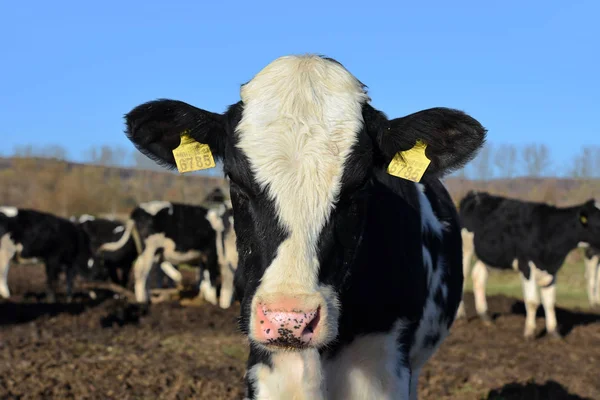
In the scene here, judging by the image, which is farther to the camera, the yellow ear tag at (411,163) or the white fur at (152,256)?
the white fur at (152,256)

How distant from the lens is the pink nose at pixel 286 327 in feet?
8.66

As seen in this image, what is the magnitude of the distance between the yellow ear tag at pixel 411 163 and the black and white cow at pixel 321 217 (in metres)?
0.05

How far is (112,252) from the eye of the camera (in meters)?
19.3

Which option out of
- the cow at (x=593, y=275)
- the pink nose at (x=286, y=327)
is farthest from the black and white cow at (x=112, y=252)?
the pink nose at (x=286, y=327)

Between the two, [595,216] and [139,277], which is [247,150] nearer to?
[595,216]

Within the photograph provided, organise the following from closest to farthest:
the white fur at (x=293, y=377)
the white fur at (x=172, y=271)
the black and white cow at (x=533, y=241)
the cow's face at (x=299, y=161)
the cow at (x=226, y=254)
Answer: the cow's face at (x=299, y=161) < the white fur at (x=293, y=377) < the black and white cow at (x=533, y=241) < the cow at (x=226, y=254) < the white fur at (x=172, y=271)

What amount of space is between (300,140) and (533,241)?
10.00m

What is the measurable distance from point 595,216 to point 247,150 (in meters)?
10.4

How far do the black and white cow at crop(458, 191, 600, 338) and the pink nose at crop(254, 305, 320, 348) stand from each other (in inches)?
386

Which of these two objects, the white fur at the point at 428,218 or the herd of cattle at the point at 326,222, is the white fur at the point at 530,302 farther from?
the white fur at the point at 428,218

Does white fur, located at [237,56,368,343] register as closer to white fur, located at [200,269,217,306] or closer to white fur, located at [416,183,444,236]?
white fur, located at [416,183,444,236]

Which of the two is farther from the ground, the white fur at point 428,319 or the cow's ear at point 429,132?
the cow's ear at point 429,132

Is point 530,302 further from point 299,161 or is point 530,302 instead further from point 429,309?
point 299,161

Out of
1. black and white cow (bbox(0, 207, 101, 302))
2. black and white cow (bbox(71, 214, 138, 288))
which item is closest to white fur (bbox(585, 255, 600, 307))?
black and white cow (bbox(71, 214, 138, 288))
